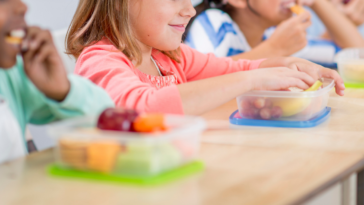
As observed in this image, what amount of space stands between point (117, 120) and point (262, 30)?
1.31 m

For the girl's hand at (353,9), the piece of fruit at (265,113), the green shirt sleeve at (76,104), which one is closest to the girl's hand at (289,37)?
the girl's hand at (353,9)

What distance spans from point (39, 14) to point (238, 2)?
81cm

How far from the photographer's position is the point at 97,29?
105cm

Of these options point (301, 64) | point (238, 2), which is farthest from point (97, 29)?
point (238, 2)

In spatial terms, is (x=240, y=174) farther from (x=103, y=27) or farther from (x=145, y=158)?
(x=103, y=27)

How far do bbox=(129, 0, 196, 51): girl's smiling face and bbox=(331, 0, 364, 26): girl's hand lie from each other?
1.16 m

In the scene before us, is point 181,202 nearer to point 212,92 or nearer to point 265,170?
point 265,170

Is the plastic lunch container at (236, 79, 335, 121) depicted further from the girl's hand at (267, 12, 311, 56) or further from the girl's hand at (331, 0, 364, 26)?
the girl's hand at (331, 0, 364, 26)

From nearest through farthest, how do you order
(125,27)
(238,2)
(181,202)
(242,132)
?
(181,202), (242,132), (125,27), (238,2)

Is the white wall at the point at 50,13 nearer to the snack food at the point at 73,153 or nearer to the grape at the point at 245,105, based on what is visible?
the grape at the point at 245,105

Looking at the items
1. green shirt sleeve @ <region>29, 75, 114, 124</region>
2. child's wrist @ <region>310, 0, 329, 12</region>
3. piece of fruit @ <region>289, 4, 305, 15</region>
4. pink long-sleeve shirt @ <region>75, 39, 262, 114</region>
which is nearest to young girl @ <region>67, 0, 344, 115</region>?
pink long-sleeve shirt @ <region>75, 39, 262, 114</region>

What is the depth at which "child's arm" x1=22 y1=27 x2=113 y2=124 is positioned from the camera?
0.64 meters

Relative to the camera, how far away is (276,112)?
0.85m

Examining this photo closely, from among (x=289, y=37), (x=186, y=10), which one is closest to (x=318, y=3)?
(x=289, y=37)
